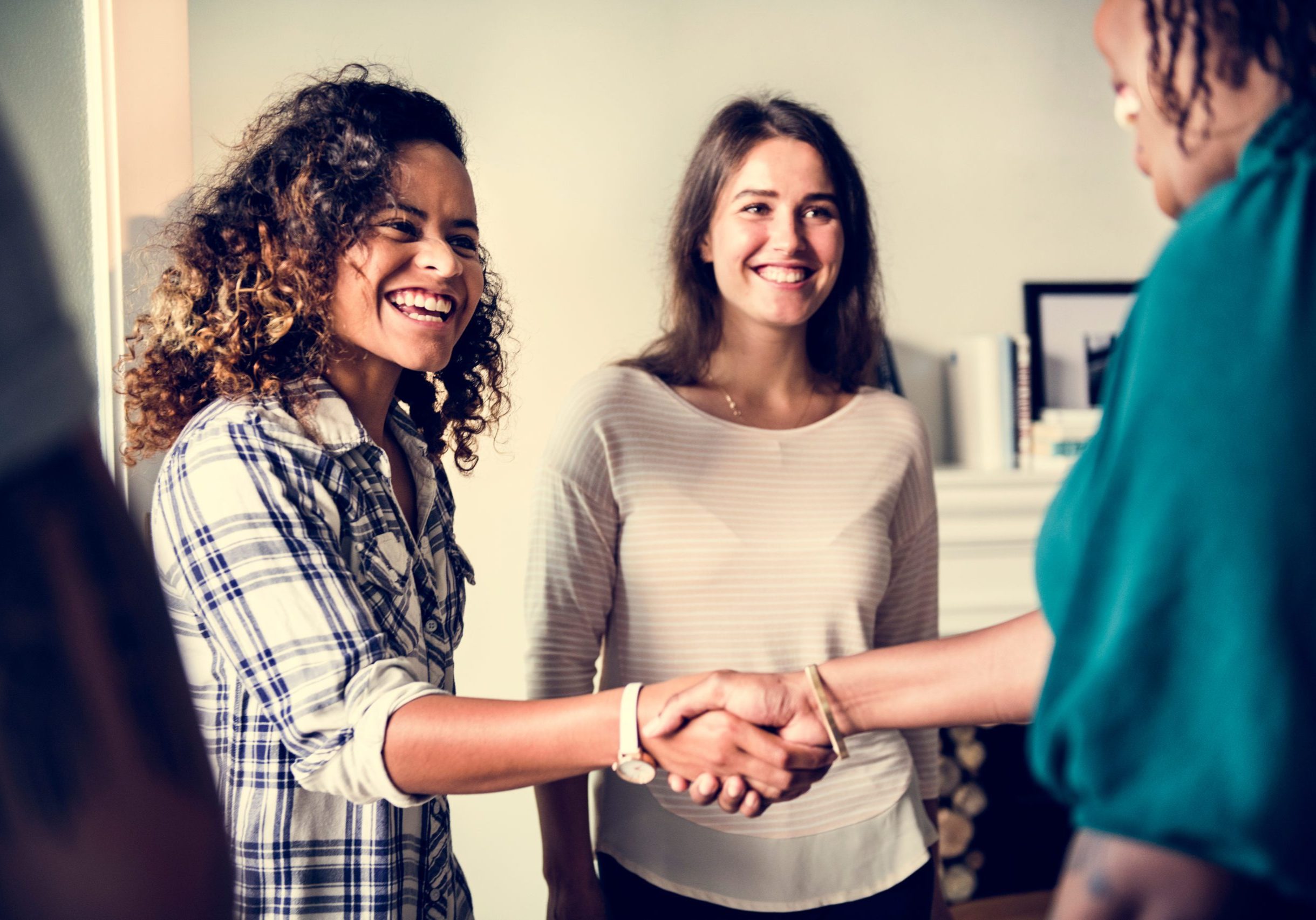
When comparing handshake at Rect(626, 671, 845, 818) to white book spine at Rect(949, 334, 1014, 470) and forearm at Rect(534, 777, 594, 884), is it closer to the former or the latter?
forearm at Rect(534, 777, 594, 884)

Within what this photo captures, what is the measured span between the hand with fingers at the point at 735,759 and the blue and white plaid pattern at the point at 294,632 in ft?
0.95

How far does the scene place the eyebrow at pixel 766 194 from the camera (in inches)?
60.4

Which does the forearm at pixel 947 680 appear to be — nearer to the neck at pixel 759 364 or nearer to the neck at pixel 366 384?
the neck at pixel 759 364

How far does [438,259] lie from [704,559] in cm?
55

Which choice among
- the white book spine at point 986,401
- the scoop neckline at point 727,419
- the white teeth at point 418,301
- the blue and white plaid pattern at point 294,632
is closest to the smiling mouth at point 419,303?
the white teeth at point 418,301

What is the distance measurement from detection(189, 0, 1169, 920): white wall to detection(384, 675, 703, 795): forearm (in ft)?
4.18

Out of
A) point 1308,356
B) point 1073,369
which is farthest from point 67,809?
point 1073,369

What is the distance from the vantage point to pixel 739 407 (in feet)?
4.99

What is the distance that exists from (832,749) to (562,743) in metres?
0.35

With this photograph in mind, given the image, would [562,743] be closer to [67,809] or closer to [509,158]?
[67,809]

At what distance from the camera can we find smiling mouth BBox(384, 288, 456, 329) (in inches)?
44.3

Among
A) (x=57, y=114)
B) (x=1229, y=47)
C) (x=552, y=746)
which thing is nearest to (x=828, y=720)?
(x=552, y=746)

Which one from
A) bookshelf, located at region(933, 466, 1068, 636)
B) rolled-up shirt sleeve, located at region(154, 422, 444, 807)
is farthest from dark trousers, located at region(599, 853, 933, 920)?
bookshelf, located at region(933, 466, 1068, 636)

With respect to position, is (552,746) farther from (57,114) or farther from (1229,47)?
(57,114)
